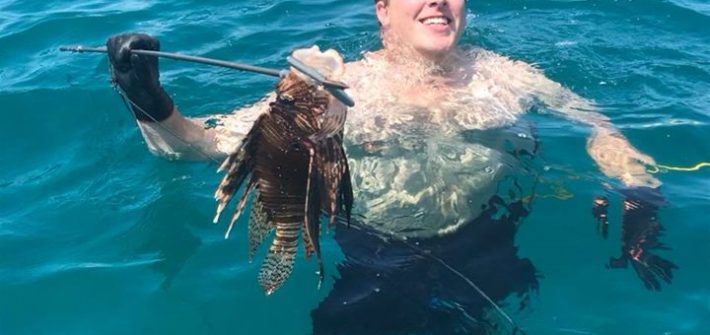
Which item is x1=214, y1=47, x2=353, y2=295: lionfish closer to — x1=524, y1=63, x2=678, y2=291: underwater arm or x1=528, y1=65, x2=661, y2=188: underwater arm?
x1=524, y1=63, x2=678, y2=291: underwater arm

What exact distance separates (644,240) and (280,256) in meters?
2.44

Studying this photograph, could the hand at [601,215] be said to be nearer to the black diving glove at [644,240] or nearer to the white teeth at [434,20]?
the black diving glove at [644,240]

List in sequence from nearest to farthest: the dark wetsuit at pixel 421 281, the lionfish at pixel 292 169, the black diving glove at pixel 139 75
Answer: the lionfish at pixel 292 169 < the black diving glove at pixel 139 75 < the dark wetsuit at pixel 421 281

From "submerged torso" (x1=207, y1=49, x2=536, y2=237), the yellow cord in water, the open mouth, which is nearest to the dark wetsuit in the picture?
"submerged torso" (x1=207, y1=49, x2=536, y2=237)

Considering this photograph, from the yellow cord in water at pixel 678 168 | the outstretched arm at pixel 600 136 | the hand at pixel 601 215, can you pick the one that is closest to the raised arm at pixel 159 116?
the outstretched arm at pixel 600 136

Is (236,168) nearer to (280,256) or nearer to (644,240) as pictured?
(280,256)

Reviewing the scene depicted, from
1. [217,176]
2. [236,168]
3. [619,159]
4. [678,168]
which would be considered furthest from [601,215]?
[236,168]

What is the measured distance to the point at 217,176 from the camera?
5.61 meters

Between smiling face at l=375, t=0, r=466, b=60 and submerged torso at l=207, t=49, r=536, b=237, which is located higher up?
smiling face at l=375, t=0, r=466, b=60

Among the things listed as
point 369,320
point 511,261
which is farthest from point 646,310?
point 369,320

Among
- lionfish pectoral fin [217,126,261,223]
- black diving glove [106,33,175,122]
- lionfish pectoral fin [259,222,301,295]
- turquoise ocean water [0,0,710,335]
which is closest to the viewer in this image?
lionfish pectoral fin [217,126,261,223]

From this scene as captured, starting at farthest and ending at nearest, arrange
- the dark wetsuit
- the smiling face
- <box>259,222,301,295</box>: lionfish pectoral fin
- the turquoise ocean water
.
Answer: the smiling face < the turquoise ocean water < the dark wetsuit < <box>259,222,301,295</box>: lionfish pectoral fin

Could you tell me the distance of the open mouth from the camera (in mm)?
4902

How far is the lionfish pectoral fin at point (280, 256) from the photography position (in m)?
3.03
